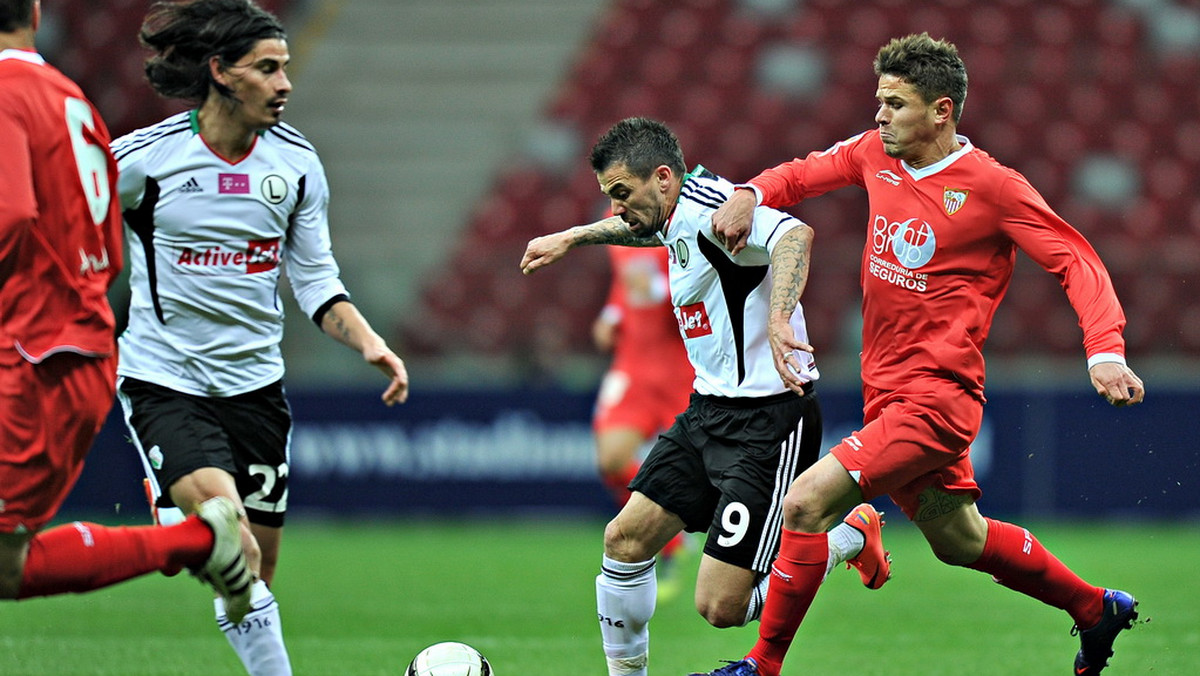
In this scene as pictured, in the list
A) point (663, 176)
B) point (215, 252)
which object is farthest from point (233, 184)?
point (663, 176)

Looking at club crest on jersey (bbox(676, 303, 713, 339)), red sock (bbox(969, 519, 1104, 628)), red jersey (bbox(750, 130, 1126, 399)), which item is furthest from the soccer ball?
red sock (bbox(969, 519, 1104, 628))

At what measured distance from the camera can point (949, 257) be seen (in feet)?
18.4

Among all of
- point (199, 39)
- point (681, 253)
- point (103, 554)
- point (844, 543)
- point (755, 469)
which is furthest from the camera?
point (844, 543)

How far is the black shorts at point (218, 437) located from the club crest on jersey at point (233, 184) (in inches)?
27.6

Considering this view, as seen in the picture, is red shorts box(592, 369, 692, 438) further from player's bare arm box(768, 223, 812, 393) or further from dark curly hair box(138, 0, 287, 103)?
dark curly hair box(138, 0, 287, 103)

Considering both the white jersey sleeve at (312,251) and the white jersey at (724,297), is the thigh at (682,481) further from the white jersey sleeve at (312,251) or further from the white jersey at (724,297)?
the white jersey sleeve at (312,251)

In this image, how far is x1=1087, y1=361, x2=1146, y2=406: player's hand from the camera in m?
5.02

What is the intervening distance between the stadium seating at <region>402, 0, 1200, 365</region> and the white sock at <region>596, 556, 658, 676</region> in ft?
32.8

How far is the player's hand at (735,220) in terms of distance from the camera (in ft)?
17.7

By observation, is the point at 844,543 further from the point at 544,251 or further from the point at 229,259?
the point at 229,259

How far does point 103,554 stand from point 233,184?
143cm

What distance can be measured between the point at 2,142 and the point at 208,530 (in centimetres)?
127

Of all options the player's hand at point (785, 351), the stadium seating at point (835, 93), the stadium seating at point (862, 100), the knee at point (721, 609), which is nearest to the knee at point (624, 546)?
the knee at point (721, 609)

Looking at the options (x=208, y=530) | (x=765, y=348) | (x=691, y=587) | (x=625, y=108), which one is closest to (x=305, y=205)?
(x=208, y=530)
